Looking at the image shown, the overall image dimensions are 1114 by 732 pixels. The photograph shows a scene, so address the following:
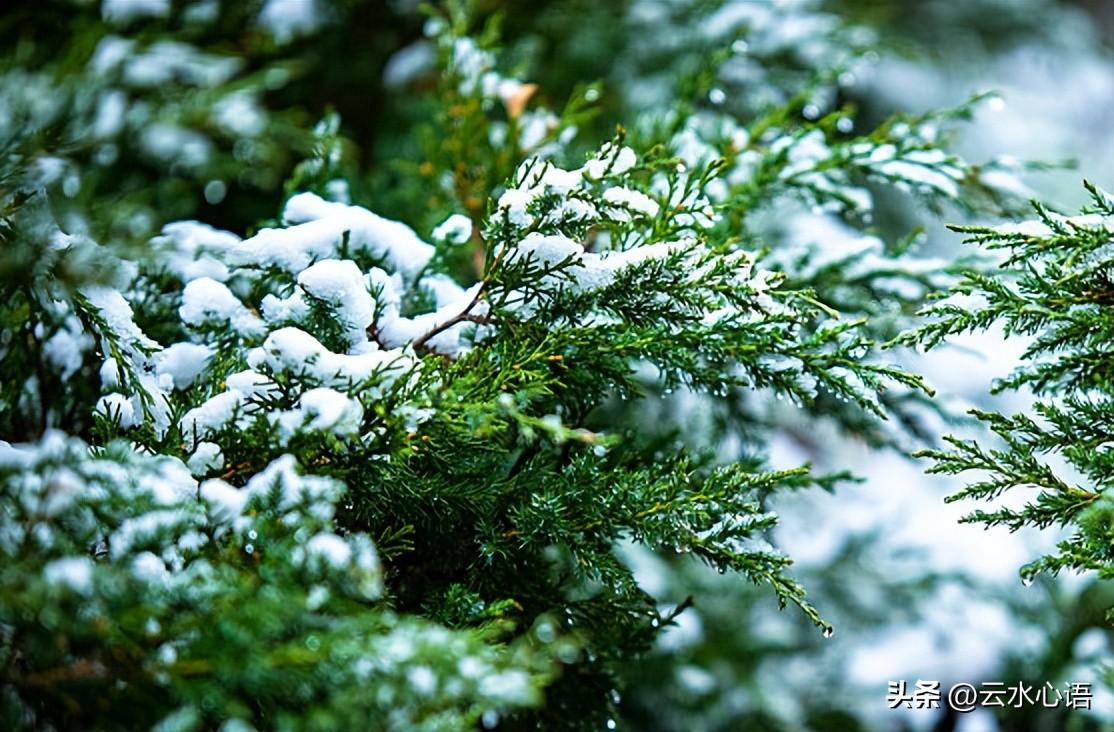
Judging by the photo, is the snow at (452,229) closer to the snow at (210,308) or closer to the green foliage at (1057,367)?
the snow at (210,308)

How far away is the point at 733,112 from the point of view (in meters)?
A: 1.74

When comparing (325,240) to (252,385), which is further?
(325,240)

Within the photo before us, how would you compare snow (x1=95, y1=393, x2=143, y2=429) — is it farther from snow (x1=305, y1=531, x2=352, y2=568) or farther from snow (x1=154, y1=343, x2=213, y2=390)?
snow (x1=305, y1=531, x2=352, y2=568)

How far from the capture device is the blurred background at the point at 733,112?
4.33 ft

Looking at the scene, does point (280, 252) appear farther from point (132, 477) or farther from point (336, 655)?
point (336, 655)

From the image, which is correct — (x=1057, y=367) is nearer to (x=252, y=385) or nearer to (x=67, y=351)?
(x=252, y=385)

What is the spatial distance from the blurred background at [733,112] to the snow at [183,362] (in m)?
0.24

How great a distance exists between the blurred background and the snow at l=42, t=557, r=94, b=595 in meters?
0.55

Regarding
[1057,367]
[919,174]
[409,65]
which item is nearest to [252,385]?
[1057,367]

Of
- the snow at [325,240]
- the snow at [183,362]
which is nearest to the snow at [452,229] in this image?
the snow at [325,240]

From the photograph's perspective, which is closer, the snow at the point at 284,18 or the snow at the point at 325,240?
the snow at the point at 325,240

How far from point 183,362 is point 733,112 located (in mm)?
1175

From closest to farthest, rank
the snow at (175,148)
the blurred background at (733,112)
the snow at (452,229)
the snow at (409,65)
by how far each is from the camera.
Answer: the snow at (452,229)
the blurred background at (733,112)
the snow at (175,148)
the snow at (409,65)

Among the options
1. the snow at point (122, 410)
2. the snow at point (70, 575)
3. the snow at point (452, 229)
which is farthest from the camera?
→ the snow at point (452, 229)
